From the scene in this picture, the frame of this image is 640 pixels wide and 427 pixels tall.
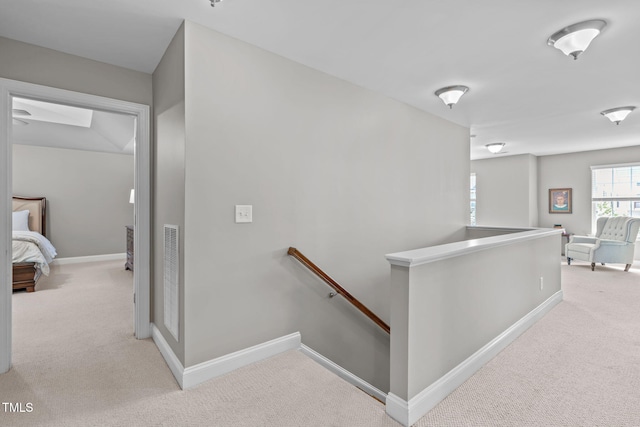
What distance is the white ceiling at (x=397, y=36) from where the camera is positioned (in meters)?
1.97

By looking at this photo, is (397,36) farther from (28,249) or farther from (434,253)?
(28,249)

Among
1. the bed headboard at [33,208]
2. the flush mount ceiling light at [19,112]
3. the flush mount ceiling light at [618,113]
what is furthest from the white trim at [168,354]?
the flush mount ceiling light at [618,113]

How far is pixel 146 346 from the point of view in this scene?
8.63ft

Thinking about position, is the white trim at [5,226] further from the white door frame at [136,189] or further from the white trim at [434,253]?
the white trim at [434,253]

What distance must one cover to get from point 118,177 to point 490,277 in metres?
7.22

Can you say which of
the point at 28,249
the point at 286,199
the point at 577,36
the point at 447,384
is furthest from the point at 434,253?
the point at 28,249

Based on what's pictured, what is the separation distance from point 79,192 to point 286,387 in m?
6.51

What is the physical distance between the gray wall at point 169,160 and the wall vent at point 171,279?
63 mm

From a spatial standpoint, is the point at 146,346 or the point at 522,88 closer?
the point at 146,346

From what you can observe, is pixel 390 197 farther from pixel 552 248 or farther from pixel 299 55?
pixel 552 248

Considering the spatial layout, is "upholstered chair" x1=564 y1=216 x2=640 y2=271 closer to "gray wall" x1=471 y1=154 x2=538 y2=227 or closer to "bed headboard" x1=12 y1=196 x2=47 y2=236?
"gray wall" x1=471 y1=154 x2=538 y2=227

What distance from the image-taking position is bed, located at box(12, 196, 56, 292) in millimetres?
4148

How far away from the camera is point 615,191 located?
664 cm

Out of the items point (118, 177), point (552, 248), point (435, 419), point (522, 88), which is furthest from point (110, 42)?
point (118, 177)
